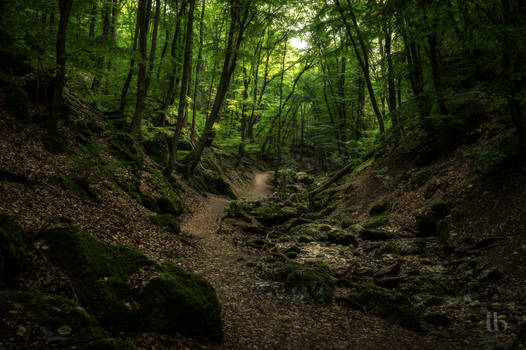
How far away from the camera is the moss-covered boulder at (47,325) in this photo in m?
2.33

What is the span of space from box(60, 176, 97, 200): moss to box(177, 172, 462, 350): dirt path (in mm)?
2957

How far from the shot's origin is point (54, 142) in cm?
778

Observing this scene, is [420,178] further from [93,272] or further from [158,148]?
[158,148]

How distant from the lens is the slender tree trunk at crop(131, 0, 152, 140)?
12.1 meters

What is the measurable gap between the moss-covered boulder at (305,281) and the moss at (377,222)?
4.69 meters

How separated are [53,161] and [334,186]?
1536 cm

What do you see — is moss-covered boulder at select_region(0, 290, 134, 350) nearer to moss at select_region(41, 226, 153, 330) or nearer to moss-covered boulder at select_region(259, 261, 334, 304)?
moss at select_region(41, 226, 153, 330)

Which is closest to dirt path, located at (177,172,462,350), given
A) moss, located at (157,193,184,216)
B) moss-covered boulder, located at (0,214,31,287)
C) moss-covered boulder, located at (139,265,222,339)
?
moss-covered boulder, located at (139,265,222,339)

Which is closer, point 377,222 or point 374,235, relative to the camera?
point 374,235

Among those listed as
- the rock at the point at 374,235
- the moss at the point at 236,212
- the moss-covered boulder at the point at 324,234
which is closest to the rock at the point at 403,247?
the rock at the point at 374,235

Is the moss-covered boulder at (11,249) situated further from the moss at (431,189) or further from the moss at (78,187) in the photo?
the moss at (431,189)

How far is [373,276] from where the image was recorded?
23.3 feet

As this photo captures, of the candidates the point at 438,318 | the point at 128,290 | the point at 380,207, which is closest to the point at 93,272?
the point at 128,290

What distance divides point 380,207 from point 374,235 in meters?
2.84
